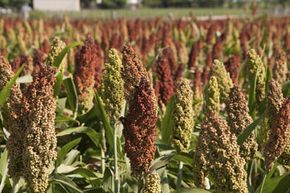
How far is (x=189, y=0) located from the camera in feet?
299

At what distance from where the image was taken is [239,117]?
7.25ft

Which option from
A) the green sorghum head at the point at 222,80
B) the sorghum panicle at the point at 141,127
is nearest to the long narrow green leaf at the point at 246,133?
the sorghum panicle at the point at 141,127

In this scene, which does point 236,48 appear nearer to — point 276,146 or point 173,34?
point 173,34

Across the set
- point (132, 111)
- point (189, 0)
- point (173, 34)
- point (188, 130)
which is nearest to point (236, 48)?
point (173, 34)

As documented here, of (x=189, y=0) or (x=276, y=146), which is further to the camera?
(x=189, y=0)

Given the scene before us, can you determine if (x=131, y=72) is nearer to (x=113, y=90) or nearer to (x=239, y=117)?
(x=113, y=90)

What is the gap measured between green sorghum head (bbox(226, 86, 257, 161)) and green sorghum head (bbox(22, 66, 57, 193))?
75 centimetres

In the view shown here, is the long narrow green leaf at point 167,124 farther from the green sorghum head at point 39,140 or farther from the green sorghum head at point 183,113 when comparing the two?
the green sorghum head at point 39,140

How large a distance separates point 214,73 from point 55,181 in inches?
43.5

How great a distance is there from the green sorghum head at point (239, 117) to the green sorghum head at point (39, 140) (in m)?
0.75

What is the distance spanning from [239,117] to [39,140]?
0.84m

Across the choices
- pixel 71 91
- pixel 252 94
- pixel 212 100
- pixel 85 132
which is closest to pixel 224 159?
Answer: pixel 212 100

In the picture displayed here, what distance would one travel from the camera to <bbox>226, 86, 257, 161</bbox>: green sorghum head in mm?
2186

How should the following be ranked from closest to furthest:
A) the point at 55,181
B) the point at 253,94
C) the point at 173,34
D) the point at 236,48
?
1. the point at 55,181
2. the point at 253,94
3. the point at 236,48
4. the point at 173,34
